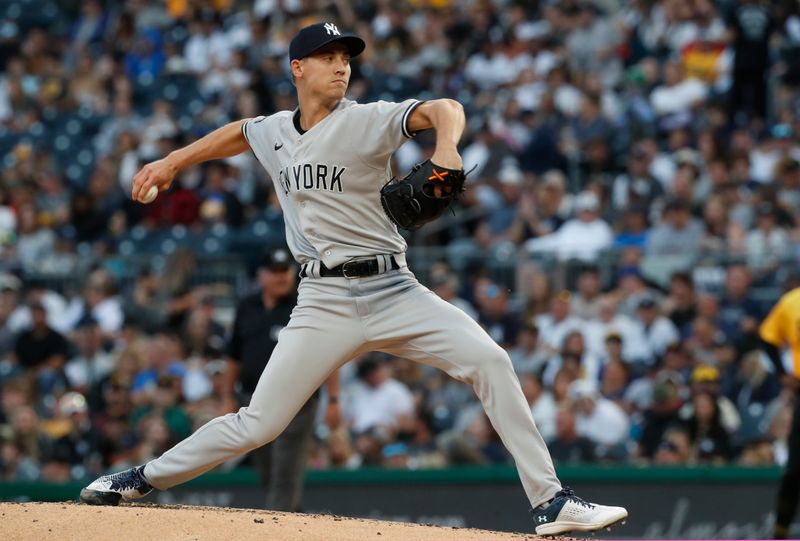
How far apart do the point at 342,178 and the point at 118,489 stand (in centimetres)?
167

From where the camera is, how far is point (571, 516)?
212 inches

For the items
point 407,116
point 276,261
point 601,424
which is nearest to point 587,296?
point 601,424

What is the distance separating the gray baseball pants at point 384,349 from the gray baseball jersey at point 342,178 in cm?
14

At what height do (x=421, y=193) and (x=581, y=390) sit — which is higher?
(x=421, y=193)

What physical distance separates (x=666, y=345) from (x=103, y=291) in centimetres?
486

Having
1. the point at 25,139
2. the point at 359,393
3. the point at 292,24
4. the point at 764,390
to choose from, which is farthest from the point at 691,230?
the point at 25,139

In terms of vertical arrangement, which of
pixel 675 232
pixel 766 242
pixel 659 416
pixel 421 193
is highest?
pixel 421 193

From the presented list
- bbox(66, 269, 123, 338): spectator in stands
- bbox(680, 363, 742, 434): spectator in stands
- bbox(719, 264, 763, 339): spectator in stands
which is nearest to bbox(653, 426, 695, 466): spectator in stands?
bbox(680, 363, 742, 434): spectator in stands

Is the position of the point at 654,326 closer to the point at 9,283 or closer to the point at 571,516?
the point at 9,283

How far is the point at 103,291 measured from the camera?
1224cm

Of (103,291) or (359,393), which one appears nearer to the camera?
(359,393)

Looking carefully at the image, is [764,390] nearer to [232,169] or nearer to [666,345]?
[666,345]

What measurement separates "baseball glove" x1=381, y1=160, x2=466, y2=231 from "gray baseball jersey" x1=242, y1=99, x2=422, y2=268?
9.5 inches

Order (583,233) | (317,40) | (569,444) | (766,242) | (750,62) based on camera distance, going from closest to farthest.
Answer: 1. (317,40)
2. (569,444)
3. (766,242)
4. (583,233)
5. (750,62)
